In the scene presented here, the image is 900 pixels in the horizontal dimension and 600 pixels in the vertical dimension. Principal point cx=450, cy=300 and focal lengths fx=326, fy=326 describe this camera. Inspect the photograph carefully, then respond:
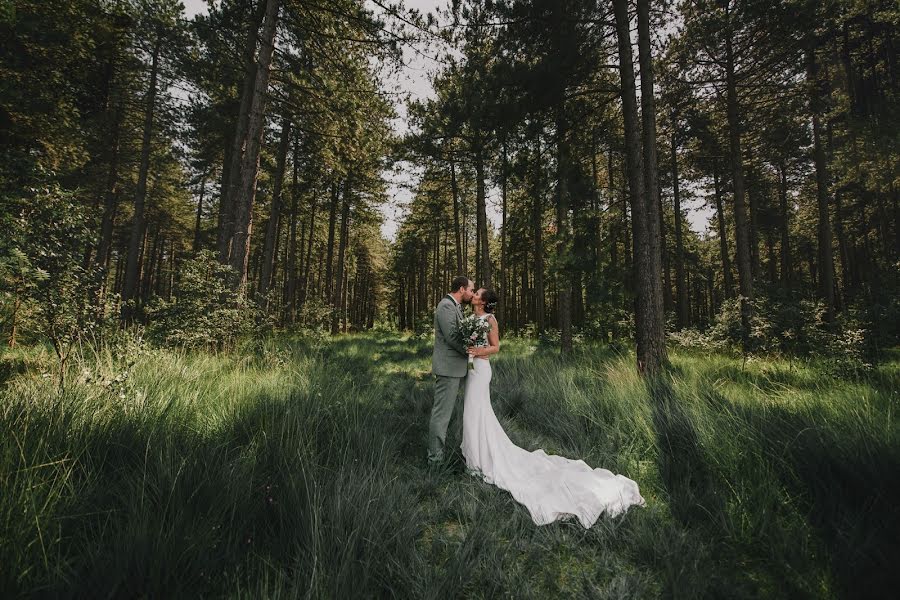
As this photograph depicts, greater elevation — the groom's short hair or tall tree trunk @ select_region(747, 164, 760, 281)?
tall tree trunk @ select_region(747, 164, 760, 281)

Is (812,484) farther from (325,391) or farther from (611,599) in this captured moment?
(325,391)

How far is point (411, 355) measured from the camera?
12.5 m

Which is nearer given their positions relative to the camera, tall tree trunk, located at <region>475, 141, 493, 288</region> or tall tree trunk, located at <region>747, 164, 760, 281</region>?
tall tree trunk, located at <region>475, 141, 493, 288</region>

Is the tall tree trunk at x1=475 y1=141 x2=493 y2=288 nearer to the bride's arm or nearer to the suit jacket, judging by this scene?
the bride's arm

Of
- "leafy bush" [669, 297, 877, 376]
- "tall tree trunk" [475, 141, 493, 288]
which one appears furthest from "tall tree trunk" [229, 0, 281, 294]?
"leafy bush" [669, 297, 877, 376]

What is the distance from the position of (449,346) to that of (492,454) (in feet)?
4.55

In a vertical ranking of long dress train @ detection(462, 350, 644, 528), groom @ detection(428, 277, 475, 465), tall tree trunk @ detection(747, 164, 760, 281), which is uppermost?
tall tree trunk @ detection(747, 164, 760, 281)

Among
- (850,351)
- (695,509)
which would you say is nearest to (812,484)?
(695,509)

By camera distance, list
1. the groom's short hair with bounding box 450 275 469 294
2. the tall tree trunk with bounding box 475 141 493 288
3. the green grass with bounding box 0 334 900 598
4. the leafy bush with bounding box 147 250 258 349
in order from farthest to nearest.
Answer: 1. the tall tree trunk with bounding box 475 141 493 288
2. the leafy bush with bounding box 147 250 258 349
3. the groom's short hair with bounding box 450 275 469 294
4. the green grass with bounding box 0 334 900 598

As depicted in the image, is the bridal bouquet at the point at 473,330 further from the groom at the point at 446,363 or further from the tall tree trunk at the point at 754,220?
the tall tree trunk at the point at 754,220

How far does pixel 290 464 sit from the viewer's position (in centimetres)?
274

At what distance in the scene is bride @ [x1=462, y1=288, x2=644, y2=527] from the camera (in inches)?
114

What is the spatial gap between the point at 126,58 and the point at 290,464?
19999 millimetres

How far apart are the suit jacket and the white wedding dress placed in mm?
266
